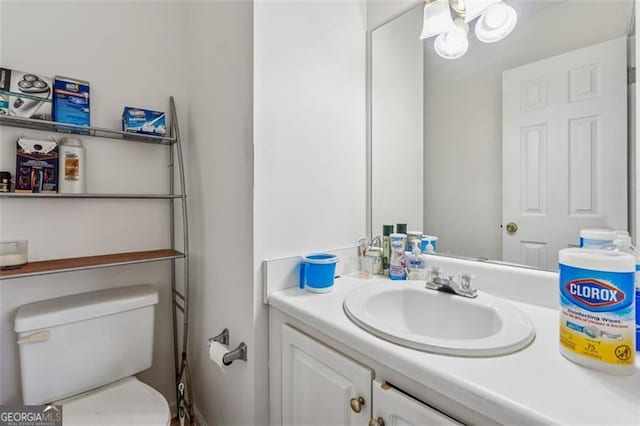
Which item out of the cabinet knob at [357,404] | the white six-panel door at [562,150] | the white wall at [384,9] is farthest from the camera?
the white wall at [384,9]

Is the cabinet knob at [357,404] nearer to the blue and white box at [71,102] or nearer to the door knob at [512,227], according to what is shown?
the door knob at [512,227]

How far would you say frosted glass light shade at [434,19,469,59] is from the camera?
1.08 meters

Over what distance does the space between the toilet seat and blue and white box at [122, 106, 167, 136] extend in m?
1.05

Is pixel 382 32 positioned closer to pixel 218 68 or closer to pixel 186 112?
pixel 218 68

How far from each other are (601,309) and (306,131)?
95 centimetres

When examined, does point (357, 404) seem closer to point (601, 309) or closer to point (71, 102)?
point (601, 309)

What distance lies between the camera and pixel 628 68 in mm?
774

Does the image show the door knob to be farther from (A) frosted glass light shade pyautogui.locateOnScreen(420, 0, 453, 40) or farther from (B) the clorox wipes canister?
(A) frosted glass light shade pyautogui.locateOnScreen(420, 0, 453, 40)

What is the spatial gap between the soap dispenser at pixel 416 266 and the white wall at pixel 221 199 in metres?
0.60

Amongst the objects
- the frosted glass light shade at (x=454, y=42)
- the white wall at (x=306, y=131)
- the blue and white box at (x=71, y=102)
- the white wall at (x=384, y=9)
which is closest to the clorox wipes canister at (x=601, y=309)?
the white wall at (x=306, y=131)

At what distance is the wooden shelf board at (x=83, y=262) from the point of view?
99cm

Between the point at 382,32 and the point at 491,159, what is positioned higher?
the point at 382,32

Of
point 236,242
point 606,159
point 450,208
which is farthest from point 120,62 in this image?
point 606,159

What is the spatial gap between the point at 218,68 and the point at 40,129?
2.42ft
